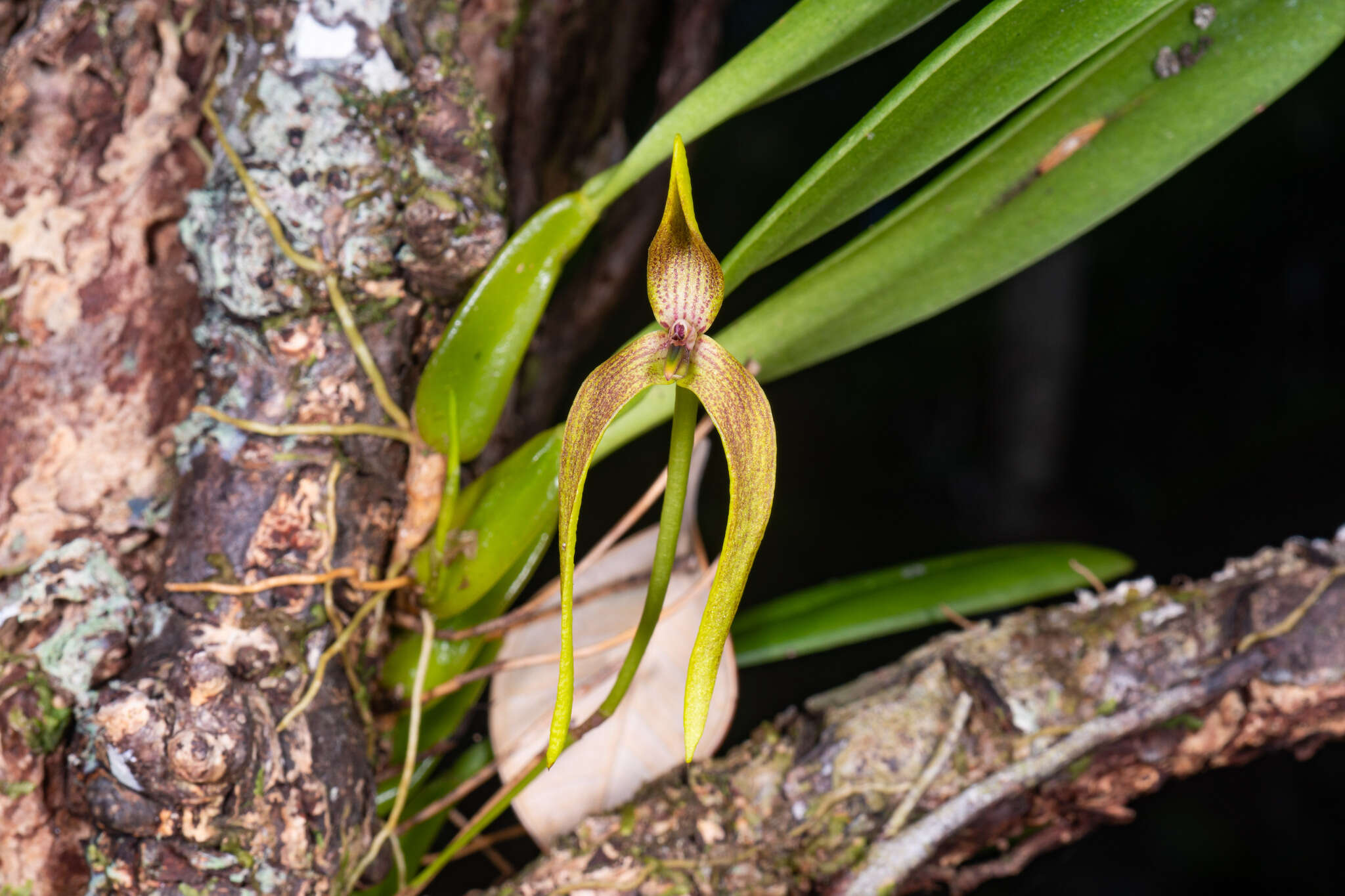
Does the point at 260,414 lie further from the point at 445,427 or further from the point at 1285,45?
the point at 1285,45

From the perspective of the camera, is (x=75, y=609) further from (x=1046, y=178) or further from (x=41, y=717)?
(x=1046, y=178)

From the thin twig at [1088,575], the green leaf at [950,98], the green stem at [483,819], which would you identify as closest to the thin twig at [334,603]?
the green stem at [483,819]

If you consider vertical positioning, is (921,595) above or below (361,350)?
below

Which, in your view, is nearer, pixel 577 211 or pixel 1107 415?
pixel 577 211

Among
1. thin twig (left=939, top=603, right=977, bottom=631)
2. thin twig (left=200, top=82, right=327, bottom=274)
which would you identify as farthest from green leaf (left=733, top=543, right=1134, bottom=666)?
thin twig (left=200, top=82, right=327, bottom=274)

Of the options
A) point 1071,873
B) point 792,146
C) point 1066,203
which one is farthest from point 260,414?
point 1071,873

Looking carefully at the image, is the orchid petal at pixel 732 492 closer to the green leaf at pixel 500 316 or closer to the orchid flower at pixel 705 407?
the orchid flower at pixel 705 407

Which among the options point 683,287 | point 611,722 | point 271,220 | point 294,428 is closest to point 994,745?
point 611,722
